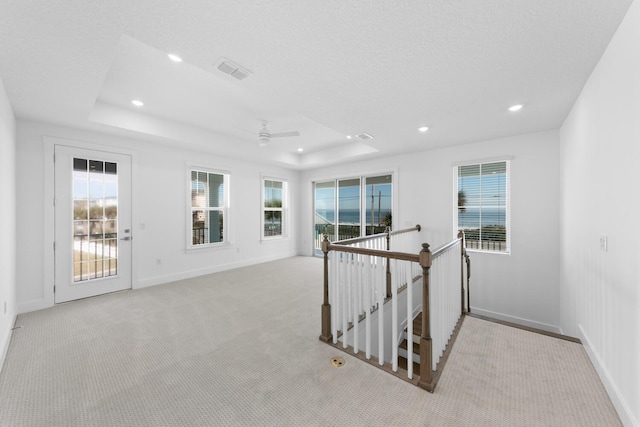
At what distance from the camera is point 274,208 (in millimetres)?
6719

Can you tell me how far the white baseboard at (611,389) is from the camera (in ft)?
4.73

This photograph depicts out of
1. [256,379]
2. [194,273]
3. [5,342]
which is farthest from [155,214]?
[256,379]

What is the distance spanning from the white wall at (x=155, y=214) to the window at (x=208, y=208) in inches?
6.4

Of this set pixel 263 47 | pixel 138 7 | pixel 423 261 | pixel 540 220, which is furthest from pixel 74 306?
pixel 540 220

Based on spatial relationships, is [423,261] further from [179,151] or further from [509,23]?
[179,151]

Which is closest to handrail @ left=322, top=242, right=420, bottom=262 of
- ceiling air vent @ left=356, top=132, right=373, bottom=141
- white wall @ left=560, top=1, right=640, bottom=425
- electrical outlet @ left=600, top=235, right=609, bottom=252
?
white wall @ left=560, top=1, right=640, bottom=425

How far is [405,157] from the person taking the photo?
5215 mm

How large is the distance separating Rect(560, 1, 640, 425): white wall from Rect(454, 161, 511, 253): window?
1.44 m

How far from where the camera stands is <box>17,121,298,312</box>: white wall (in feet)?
10.9

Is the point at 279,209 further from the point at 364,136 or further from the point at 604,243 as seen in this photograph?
the point at 604,243

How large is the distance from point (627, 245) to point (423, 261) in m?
1.19

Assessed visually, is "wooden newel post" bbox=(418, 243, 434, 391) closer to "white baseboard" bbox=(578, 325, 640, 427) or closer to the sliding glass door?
"white baseboard" bbox=(578, 325, 640, 427)

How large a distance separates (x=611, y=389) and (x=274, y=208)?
613 cm

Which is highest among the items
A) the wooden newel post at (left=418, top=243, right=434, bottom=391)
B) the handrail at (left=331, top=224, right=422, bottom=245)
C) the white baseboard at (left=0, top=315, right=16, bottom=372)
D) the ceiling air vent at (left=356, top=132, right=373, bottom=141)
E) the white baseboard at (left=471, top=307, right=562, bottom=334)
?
the ceiling air vent at (left=356, top=132, right=373, bottom=141)
